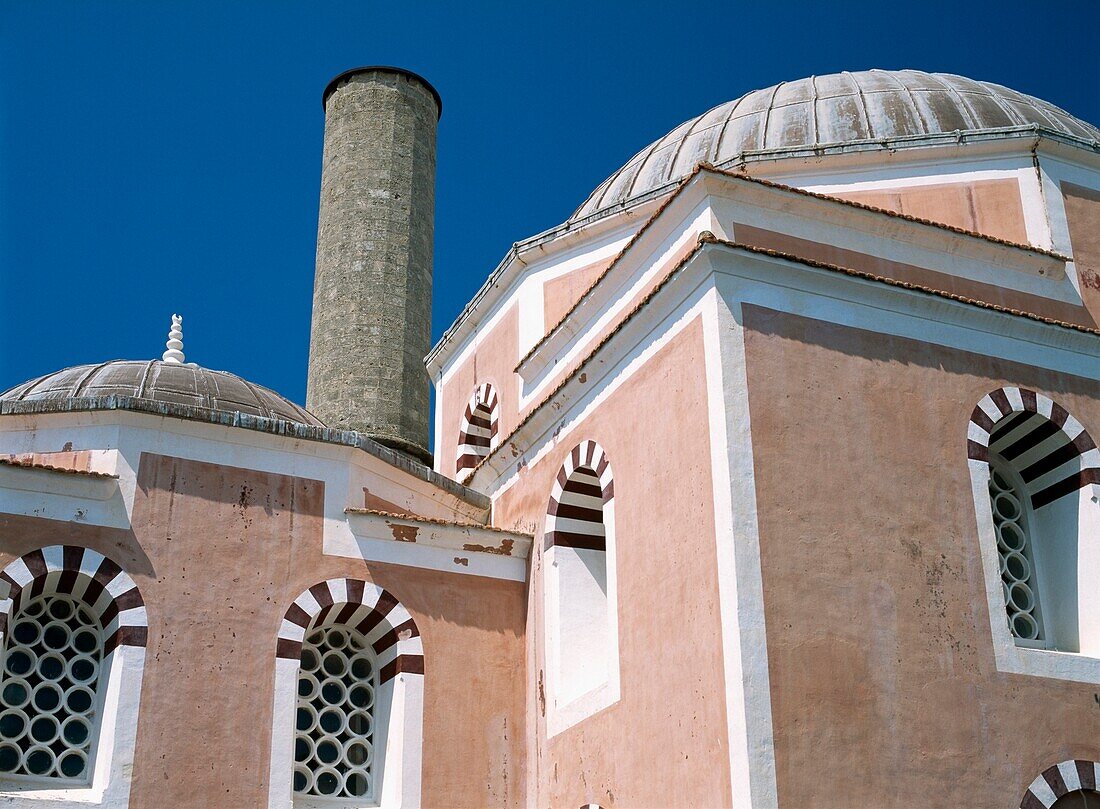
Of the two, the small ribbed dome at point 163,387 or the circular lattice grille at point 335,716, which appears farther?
the small ribbed dome at point 163,387

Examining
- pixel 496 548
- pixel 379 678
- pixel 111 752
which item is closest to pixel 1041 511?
pixel 496 548

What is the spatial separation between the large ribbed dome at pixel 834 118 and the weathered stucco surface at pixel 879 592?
141 inches

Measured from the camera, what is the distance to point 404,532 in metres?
9.77

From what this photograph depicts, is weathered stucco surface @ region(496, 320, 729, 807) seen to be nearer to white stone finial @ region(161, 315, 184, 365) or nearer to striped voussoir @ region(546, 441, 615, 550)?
striped voussoir @ region(546, 441, 615, 550)

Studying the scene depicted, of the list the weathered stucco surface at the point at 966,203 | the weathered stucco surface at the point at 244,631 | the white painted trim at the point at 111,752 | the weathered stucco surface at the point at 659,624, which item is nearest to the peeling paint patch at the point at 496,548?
the weathered stucco surface at the point at 244,631

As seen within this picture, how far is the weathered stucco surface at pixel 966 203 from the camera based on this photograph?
34.7 feet

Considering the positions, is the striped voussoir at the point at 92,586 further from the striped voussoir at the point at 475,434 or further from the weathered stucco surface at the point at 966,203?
the weathered stucco surface at the point at 966,203

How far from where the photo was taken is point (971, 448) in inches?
338

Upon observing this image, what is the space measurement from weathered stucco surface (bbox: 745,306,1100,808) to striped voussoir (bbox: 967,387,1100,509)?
184 millimetres

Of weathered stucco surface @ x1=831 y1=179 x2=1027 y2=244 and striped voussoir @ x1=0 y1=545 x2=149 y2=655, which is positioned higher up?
weathered stucco surface @ x1=831 y1=179 x2=1027 y2=244

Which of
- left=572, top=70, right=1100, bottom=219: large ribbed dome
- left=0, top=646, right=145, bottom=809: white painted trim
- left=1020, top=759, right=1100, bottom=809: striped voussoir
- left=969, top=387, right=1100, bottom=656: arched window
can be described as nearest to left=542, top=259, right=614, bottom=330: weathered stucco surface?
left=572, top=70, right=1100, bottom=219: large ribbed dome

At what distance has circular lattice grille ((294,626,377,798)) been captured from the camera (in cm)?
910

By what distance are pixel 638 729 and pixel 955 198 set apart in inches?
210

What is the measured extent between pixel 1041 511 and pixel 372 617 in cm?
482
